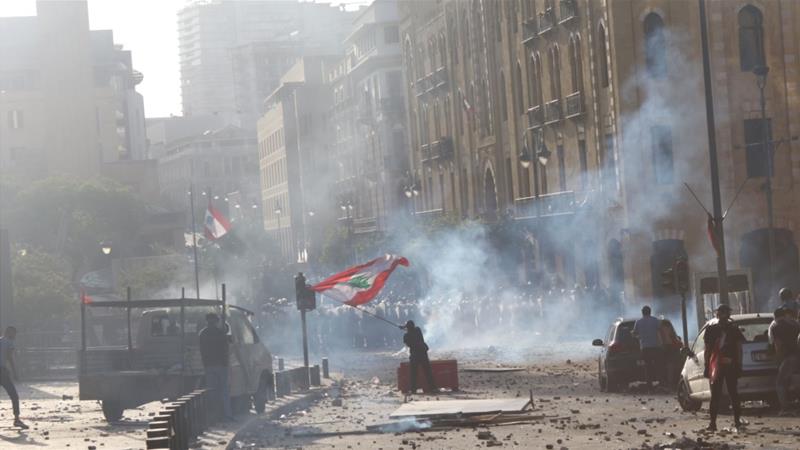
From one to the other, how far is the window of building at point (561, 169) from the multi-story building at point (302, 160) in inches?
2393

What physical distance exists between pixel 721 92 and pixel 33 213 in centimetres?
5490

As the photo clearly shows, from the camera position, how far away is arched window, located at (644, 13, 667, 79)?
170 feet

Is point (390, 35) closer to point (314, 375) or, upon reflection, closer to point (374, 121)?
point (374, 121)

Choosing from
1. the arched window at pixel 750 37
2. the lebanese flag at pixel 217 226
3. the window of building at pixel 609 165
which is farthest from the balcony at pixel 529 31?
the lebanese flag at pixel 217 226

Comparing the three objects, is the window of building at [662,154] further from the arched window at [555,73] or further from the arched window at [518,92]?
the arched window at [518,92]

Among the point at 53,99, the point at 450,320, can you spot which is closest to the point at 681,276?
the point at 450,320

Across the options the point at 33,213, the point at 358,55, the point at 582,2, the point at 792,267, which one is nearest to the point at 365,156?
the point at 358,55

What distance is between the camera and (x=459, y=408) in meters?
25.0

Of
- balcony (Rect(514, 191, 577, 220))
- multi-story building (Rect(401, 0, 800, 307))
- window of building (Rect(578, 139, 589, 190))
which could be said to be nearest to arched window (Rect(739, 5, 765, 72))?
multi-story building (Rect(401, 0, 800, 307))

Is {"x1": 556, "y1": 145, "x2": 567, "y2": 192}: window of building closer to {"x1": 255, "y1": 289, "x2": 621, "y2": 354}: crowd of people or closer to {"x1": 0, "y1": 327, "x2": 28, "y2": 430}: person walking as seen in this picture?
{"x1": 255, "y1": 289, "x2": 621, "y2": 354}: crowd of people

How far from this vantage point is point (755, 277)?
167ft

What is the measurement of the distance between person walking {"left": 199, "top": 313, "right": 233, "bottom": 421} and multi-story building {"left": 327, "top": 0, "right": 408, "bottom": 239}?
64.5 m

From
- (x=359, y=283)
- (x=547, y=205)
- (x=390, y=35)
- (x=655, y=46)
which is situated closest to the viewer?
(x=359, y=283)

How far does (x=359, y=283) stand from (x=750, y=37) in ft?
62.4
